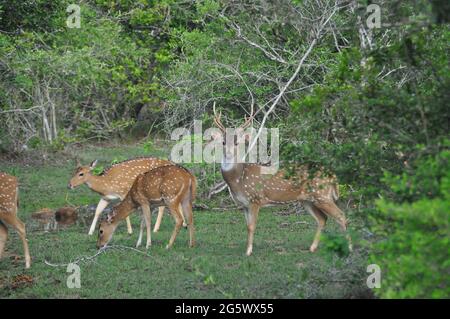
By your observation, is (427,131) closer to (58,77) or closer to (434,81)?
(434,81)

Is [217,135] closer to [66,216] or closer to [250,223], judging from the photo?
[250,223]

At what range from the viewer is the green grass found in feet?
29.0

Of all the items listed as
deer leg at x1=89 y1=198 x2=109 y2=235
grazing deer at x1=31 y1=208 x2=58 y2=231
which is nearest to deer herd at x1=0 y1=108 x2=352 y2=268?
deer leg at x1=89 y1=198 x2=109 y2=235

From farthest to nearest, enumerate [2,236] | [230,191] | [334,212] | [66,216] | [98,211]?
1. [66,216]
2. [98,211]
3. [230,191]
4. [334,212]
5. [2,236]

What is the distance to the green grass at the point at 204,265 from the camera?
348 inches

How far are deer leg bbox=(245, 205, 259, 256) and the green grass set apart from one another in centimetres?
16

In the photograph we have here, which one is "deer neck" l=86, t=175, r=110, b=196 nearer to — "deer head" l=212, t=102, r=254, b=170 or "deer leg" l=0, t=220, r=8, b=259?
"deer head" l=212, t=102, r=254, b=170

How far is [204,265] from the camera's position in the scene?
10438 millimetres

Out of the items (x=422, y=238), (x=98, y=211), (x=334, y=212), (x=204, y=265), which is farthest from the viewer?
(x=98, y=211)

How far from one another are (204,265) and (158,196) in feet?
7.03

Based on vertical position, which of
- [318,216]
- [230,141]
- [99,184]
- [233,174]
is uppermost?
[230,141]

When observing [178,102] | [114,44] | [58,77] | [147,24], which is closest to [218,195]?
[178,102]

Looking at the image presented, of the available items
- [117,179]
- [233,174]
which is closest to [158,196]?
[233,174]

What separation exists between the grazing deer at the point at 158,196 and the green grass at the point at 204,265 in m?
0.32
